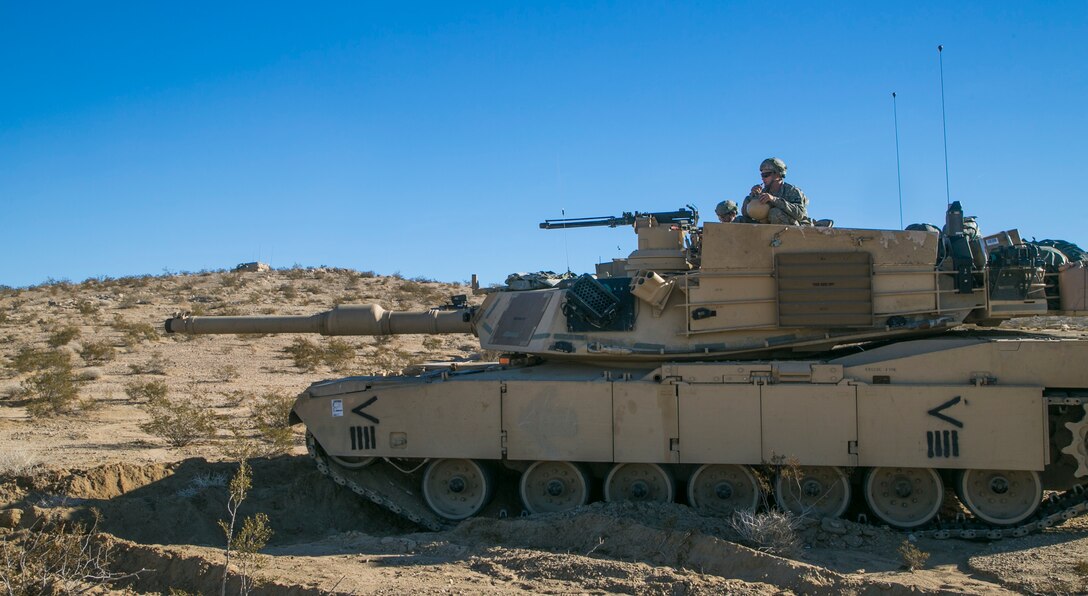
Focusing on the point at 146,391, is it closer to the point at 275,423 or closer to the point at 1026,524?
the point at 275,423

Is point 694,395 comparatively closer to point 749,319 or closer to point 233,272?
point 749,319

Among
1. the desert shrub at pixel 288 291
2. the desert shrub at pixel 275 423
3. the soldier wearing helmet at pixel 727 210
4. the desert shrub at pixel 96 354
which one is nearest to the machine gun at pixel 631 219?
the soldier wearing helmet at pixel 727 210

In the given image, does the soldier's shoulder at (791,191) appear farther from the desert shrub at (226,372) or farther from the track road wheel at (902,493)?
the desert shrub at (226,372)

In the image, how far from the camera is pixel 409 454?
10125mm

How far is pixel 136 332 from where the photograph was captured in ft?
86.1

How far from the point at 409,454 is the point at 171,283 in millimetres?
32804

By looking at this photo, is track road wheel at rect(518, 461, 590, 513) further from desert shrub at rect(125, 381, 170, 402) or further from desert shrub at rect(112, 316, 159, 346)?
desert shrub at rect(112, 316, 159, 346)

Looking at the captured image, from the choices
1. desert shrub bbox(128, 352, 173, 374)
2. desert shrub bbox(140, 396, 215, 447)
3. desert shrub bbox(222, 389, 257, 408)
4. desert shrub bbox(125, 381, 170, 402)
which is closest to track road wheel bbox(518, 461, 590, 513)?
desert shrub bbox(140, 396, 215, 447)

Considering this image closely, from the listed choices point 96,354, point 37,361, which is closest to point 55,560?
point 37,361

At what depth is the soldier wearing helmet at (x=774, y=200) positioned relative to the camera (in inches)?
402

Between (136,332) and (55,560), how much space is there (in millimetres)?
20378

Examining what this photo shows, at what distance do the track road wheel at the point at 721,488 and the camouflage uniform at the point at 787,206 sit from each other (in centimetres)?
293

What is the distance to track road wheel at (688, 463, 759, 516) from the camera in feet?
32.1

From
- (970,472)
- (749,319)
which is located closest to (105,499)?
(749,319)
